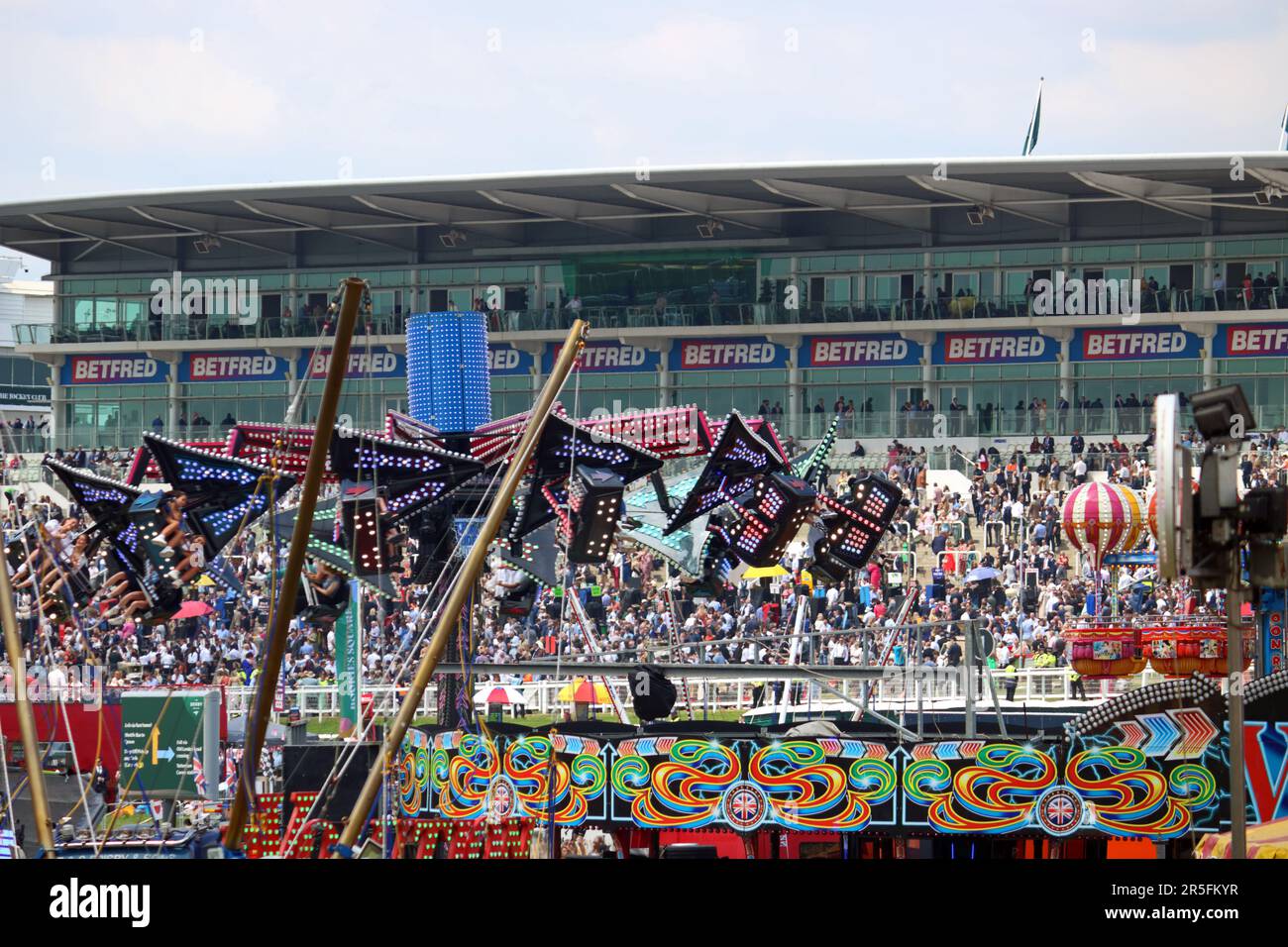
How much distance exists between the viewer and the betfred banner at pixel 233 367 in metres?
67.0

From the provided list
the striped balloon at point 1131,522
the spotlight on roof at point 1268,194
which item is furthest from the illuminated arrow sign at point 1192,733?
the spotlight on roof at point 1268,194

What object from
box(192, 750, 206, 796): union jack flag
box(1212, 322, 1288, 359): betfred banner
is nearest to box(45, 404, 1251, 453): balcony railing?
box(1212, 322, 1288, 359): betfred banner

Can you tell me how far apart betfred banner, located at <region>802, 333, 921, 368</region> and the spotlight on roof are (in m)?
10.8

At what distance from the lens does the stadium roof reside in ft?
190

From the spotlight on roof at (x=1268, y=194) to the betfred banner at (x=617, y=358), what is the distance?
18540 millimetres

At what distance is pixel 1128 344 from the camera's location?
6062 centimetres

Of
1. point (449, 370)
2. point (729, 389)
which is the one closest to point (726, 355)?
point (729, 389)

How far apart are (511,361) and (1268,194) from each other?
928 inches

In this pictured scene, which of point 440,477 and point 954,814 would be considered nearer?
point 954,814

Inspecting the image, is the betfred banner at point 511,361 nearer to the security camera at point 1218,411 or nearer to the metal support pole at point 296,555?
the metal support pole at point 296,555

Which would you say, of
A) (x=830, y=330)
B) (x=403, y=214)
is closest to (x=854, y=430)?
(x=830, y=330)
